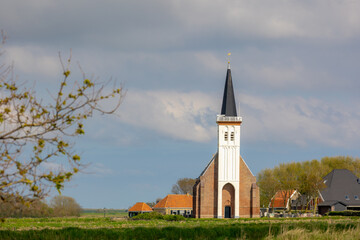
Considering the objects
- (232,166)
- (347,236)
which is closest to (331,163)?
(232,166)

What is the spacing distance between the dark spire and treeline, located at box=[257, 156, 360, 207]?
18525 mm

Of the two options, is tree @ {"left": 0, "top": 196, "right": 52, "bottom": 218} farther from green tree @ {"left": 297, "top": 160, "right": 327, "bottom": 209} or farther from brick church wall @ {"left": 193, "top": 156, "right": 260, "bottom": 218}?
green tree @ {"left": 297, "top": 160, "right": 327, "bottom": 209}

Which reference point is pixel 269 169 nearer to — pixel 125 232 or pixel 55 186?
pixel 125 232

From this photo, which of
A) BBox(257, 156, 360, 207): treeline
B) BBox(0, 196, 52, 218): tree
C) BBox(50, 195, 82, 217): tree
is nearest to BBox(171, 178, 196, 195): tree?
BBox(257, 156, 360, 207): treeline

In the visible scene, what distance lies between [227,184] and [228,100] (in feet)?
41.1

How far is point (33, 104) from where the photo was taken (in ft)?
32.7

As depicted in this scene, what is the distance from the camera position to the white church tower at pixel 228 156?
217 ft

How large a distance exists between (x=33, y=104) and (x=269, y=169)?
82832 mm

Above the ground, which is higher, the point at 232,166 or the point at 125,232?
the point at 232,166

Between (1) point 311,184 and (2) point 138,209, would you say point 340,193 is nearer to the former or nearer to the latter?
(1) point 311,184

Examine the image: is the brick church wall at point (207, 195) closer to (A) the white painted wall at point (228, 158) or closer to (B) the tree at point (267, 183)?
(A) the white painted wall at point (228, 158)

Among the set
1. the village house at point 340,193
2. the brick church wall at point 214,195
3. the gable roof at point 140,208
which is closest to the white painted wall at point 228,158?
the brick church wall at point 214,195

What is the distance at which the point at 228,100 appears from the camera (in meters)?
70.2

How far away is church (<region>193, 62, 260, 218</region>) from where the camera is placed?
65875 mm
